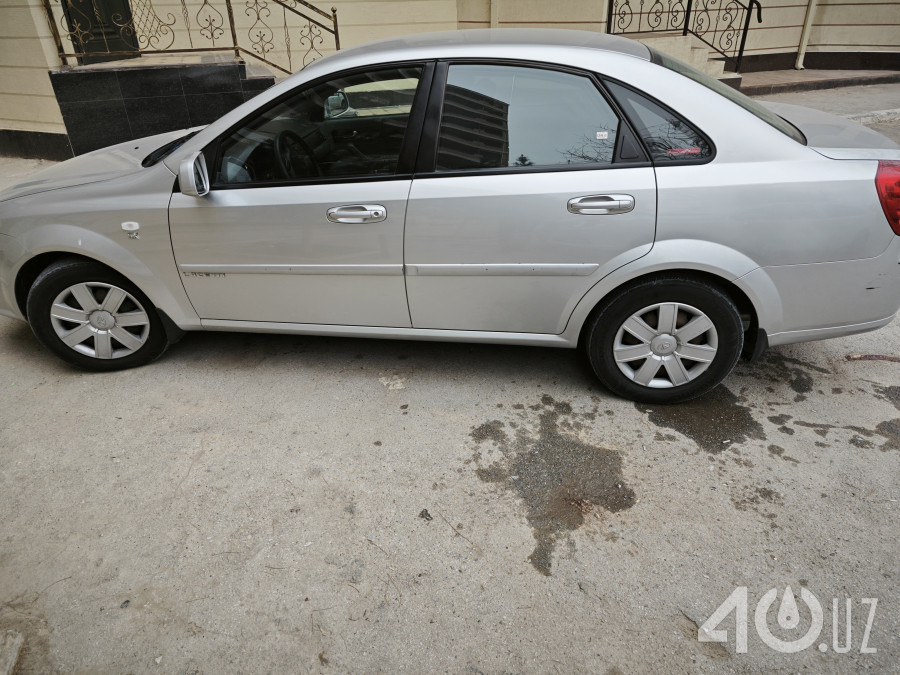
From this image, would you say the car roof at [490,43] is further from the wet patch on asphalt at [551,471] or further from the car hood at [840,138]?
the wet patch on asphalt at [551,471]

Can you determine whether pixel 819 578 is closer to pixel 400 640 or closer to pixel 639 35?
pixel 400 640

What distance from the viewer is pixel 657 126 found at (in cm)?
274

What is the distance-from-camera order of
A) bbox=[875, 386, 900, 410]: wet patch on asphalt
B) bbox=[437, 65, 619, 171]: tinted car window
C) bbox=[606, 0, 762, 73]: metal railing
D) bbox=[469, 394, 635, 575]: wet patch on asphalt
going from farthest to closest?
bbox=[606, 0, 762, 73]: metal railing, bbox=[875, 386, 900, 410]: wet patch on asphalt, bbox=[437, 65, 619, 171]: tinted car window, bbox=[469, 394, 635, 575]: wet patch on asphalt

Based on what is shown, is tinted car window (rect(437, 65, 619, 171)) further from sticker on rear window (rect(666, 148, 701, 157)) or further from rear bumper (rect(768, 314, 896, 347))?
rear bumper (rect(768, 314, 896, 347))

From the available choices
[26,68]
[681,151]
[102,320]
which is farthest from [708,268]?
[26,68]

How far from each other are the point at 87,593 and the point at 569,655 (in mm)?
1716

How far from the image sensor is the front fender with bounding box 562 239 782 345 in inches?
107

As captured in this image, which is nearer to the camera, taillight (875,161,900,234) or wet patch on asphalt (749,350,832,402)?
taillight (875,161,900,234)

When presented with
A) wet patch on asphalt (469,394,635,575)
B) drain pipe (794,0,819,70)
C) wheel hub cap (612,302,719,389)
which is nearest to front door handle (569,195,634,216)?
wheel hub cap (612,302,719,389)

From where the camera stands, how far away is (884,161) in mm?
2680

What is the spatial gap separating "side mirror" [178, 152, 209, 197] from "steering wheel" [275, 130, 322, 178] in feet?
1.14

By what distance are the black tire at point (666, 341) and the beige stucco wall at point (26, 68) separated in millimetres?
7411

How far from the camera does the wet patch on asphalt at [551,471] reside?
251 cm

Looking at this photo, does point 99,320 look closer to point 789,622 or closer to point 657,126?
point 657,126
